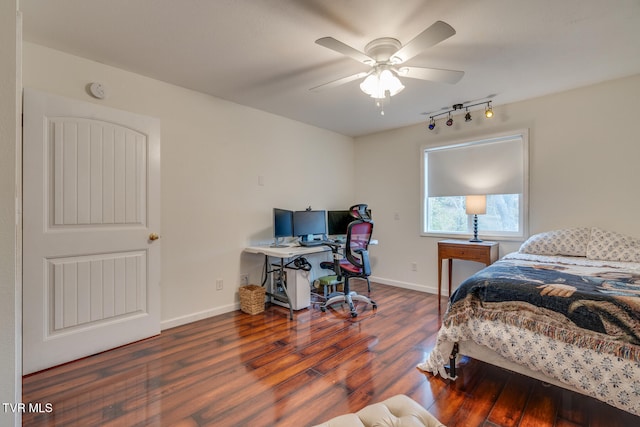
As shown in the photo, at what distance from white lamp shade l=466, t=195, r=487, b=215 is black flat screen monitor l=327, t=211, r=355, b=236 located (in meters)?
1.55

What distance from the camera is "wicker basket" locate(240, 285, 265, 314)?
3.18 metres

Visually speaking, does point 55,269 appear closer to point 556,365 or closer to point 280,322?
point 280,322

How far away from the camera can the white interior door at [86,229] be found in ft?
6.78

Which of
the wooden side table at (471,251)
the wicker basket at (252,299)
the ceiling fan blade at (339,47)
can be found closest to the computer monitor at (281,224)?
the wicker basket at (252,299)

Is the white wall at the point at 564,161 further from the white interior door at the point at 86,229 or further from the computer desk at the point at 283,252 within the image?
the white interior door at the point at 86,229

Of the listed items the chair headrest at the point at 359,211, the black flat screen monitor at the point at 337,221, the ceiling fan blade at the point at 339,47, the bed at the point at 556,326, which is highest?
the ceiling fan blade at the point at 339,47

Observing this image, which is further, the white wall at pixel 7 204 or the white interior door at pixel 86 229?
the white interior door at pixel 86 229

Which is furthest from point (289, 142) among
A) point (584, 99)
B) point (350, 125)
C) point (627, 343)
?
point (627, 343)

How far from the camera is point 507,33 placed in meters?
2.03

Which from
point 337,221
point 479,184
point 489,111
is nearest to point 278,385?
point 337,221

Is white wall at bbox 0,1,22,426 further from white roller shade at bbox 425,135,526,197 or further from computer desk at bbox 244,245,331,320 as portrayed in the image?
white roller shade at bbox 425,135,526,197

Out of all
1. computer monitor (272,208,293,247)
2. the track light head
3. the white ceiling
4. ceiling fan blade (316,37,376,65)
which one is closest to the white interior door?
the white ceiling

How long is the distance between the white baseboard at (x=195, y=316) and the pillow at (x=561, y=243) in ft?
10.4

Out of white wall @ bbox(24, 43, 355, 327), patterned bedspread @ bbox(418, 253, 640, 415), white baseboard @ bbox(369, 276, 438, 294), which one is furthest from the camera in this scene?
white baseboard @ bbox(369, 276, 438, 294)
